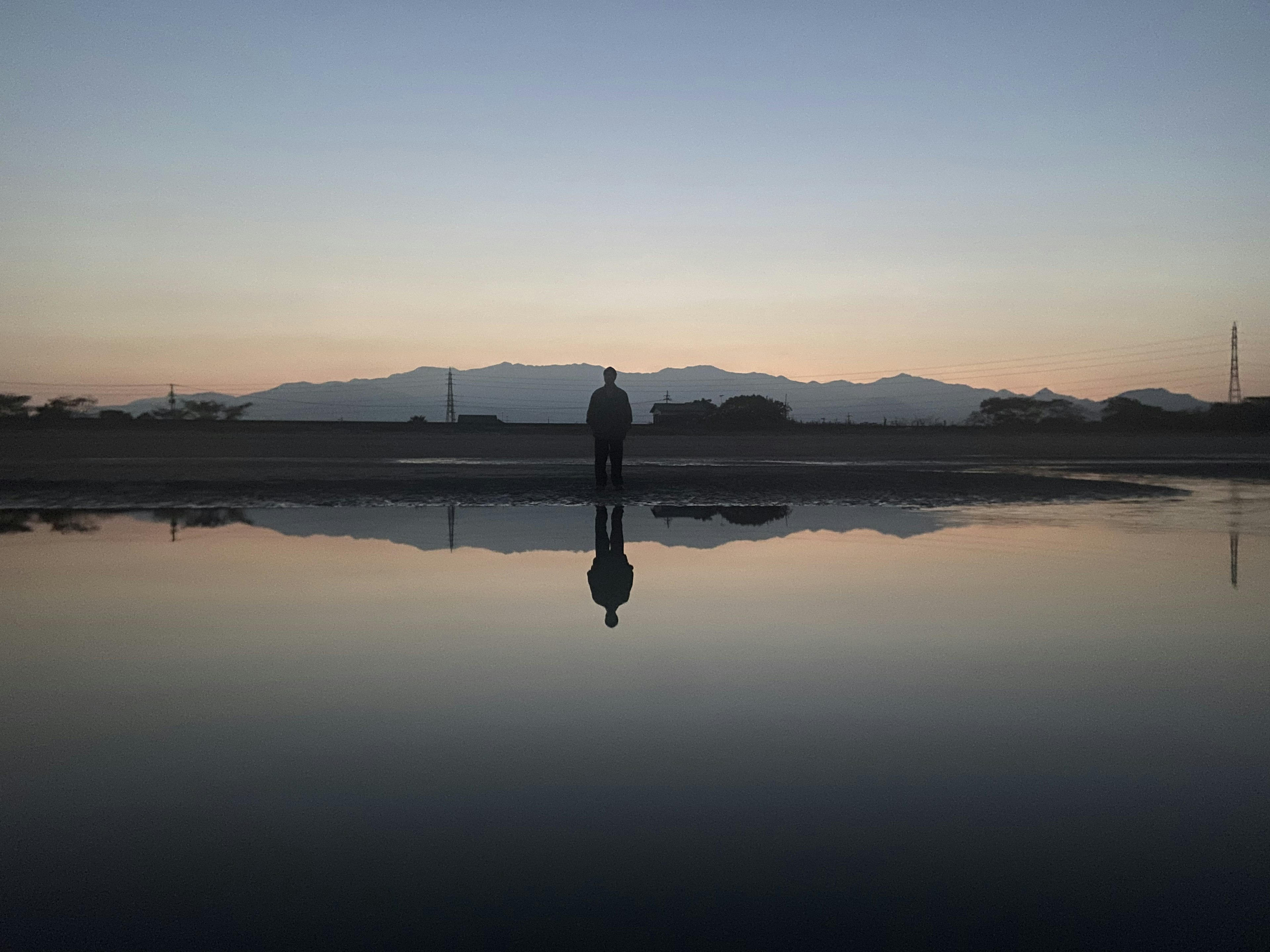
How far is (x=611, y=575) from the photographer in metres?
7.04

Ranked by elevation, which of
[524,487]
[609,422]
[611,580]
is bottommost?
[611,580]

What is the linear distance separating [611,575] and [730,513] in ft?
15.7

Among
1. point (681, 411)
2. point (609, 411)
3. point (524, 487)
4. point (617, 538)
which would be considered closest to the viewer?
point (617, 538)

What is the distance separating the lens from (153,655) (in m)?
4.74

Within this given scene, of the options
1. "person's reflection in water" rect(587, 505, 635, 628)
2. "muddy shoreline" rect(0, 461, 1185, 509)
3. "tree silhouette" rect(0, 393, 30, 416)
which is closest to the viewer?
"person's reflection in water" rect(587, 505, 635, 628)

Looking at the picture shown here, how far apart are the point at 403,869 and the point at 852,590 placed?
175 inches

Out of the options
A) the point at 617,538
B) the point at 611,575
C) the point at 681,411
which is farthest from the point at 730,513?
the point at 681,411

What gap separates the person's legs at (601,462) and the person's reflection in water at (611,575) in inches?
208

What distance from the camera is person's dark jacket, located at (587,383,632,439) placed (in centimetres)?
1493

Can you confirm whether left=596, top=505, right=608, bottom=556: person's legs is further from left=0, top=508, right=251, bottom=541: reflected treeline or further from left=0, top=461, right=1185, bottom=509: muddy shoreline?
left=0, top=508, right=251, bottom=541: reflected treeline

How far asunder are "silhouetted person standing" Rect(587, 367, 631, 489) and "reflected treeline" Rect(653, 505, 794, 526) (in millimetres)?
2672

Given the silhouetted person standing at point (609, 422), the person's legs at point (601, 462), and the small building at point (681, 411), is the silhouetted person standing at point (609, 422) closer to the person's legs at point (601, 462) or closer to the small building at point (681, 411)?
the person's legs at point (601, 462)

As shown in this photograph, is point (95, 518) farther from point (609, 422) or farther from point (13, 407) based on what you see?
point (13, 407)

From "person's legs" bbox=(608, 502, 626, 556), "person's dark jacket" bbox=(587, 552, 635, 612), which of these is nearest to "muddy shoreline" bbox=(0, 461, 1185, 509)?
"person's legs" bbox=(608, 502, 626, 556)
